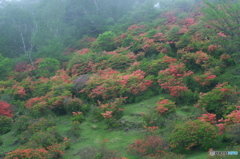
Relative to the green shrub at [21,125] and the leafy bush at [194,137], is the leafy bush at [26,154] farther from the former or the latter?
the leafy bush at [194,137]

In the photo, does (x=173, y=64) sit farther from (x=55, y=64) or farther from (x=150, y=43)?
(x=55, y=64)

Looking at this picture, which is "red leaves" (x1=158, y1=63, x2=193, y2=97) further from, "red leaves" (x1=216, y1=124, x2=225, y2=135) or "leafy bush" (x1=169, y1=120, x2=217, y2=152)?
"leafy bush" (x1=169, y1=120, x2=217, y2=152)

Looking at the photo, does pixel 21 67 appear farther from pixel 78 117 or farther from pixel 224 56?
pixel 224 56

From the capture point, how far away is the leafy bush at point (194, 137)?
340 inches

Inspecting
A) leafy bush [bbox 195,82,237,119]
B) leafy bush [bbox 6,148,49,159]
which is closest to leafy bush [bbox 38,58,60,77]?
leafy bush [bbox 6,148,49,159]

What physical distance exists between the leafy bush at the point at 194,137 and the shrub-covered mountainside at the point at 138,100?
0.04 m

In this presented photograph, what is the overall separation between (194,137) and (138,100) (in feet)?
22.3

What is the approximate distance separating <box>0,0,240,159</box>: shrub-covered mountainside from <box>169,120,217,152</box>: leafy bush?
36mm

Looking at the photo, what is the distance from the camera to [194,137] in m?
8.68

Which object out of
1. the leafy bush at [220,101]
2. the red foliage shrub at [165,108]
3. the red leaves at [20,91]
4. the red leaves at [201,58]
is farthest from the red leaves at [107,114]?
the red leaves at [20,91]

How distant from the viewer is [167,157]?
319 inches

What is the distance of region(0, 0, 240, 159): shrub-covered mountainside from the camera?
914 centimetres

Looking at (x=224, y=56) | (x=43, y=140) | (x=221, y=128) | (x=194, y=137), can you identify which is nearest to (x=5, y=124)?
(x=43, y=140)

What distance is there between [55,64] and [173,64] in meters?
12.8
